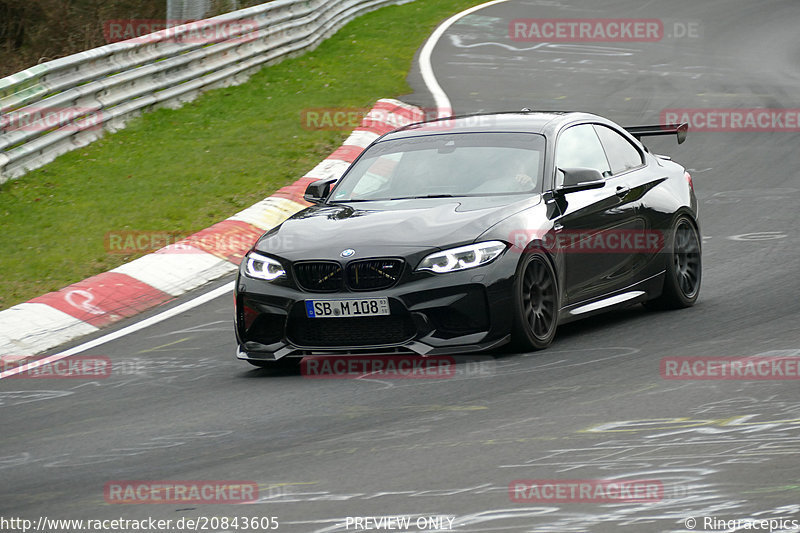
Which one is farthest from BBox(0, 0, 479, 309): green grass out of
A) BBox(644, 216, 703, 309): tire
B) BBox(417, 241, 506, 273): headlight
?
BBox(644, 216, 703, 309): tire

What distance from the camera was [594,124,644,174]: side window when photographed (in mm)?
9484

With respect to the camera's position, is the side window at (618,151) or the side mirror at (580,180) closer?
the side mirror at (580,180)

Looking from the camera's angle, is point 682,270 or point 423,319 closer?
point 423,319

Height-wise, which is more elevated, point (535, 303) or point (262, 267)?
point (262, 267)

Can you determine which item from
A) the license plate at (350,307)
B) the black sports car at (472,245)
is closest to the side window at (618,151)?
the black sports car at (472,245)

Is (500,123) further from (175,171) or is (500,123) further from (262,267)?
(175,171)

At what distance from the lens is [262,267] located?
8086 millimetres

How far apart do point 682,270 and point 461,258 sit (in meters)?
2.53

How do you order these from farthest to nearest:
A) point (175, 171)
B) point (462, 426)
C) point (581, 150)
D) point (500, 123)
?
point (175, 171) < point (500, 123) < point (581, 150) < point (462, 426)

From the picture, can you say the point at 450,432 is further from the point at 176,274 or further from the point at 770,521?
the point at 176,274

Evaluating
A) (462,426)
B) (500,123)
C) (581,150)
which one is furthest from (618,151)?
(462,426)

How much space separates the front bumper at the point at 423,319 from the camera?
7629 mm

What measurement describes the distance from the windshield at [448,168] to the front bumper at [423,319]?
1035 mm

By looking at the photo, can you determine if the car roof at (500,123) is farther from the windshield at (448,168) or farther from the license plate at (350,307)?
the license plate at (350,307)
